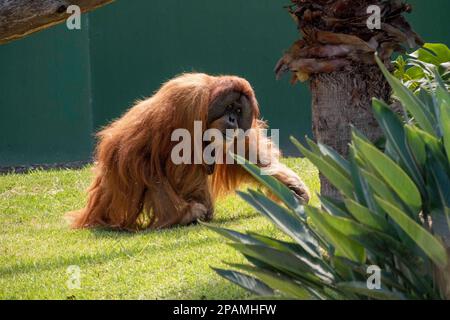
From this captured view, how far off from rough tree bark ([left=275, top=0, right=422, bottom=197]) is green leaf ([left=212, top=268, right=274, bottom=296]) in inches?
30.3

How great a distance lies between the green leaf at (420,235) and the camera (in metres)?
2.12

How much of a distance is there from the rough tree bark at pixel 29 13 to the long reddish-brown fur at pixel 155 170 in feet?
5.64

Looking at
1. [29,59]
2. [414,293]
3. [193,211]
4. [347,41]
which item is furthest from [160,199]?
[29,59]

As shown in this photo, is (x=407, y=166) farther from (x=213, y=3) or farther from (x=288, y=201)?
(x=213, y=3)

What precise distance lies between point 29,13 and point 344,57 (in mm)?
1180

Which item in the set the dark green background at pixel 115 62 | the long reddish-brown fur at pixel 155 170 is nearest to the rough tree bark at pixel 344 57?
the long reddish-brown fur at pixel 155 170

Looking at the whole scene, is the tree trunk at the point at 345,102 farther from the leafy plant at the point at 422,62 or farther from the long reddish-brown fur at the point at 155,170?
the leafy plant at the point at 422,62

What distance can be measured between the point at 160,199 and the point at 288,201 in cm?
251

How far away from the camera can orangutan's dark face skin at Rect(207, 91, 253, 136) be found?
206 inches

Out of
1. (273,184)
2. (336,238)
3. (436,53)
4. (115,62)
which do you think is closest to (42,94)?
(115,62)

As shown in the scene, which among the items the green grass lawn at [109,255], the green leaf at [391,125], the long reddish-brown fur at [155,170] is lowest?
the green grass lawn at [109,255]

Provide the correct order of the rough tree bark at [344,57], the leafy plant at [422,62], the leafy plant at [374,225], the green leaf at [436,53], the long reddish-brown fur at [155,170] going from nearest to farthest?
the leafy plant at [374,225], the rough tree bark at [344,57], the long reddish-brown fur at [155,170], the leafy plant at [422,62], the green leaf at [436,53]

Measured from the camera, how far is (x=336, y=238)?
2312 mm

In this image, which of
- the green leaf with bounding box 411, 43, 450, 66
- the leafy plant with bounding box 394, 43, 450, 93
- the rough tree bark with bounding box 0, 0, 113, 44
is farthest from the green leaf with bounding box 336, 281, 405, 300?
the green leaf with bounding box 411, 43, 450, 66
